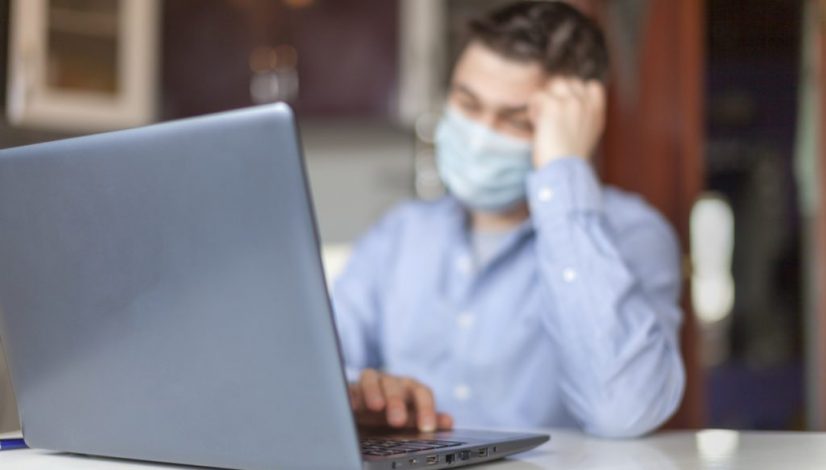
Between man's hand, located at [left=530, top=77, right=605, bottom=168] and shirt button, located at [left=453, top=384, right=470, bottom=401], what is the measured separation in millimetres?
366

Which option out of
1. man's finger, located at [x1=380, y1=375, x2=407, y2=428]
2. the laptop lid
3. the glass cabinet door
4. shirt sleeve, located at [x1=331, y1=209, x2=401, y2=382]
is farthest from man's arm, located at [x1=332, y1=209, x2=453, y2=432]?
the glass cabinet door

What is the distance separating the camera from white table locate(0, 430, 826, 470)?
775 mm

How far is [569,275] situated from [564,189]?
109 millimetres

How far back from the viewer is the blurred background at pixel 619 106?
208 cm

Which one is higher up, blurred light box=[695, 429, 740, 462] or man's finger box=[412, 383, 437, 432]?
man's finger box=[412, 383, 437, 432]

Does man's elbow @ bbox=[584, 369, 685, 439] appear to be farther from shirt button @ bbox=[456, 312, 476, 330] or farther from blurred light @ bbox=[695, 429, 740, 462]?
shirt button @ bbox=[456, 312, 476, 330]

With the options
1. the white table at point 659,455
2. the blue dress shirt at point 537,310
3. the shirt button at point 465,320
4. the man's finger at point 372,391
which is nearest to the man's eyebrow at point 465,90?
the blue dress shirt at point 537,310

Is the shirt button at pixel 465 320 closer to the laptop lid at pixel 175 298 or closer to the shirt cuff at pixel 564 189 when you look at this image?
the shirt cuff at pixel 564 189

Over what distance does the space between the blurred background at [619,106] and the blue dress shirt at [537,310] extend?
0.56 m

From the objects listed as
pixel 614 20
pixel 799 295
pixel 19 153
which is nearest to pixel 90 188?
pixel 19 153

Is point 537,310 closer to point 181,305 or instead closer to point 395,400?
point 395,400

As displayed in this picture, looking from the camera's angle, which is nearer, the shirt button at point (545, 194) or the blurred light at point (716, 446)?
the blurred light at point (716, 446)

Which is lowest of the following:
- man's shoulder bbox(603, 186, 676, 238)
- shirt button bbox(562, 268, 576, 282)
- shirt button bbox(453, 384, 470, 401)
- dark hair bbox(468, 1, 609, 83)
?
shirt button bbox(453, 384, 470, 401)

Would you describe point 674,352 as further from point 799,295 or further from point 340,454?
point 799,295
